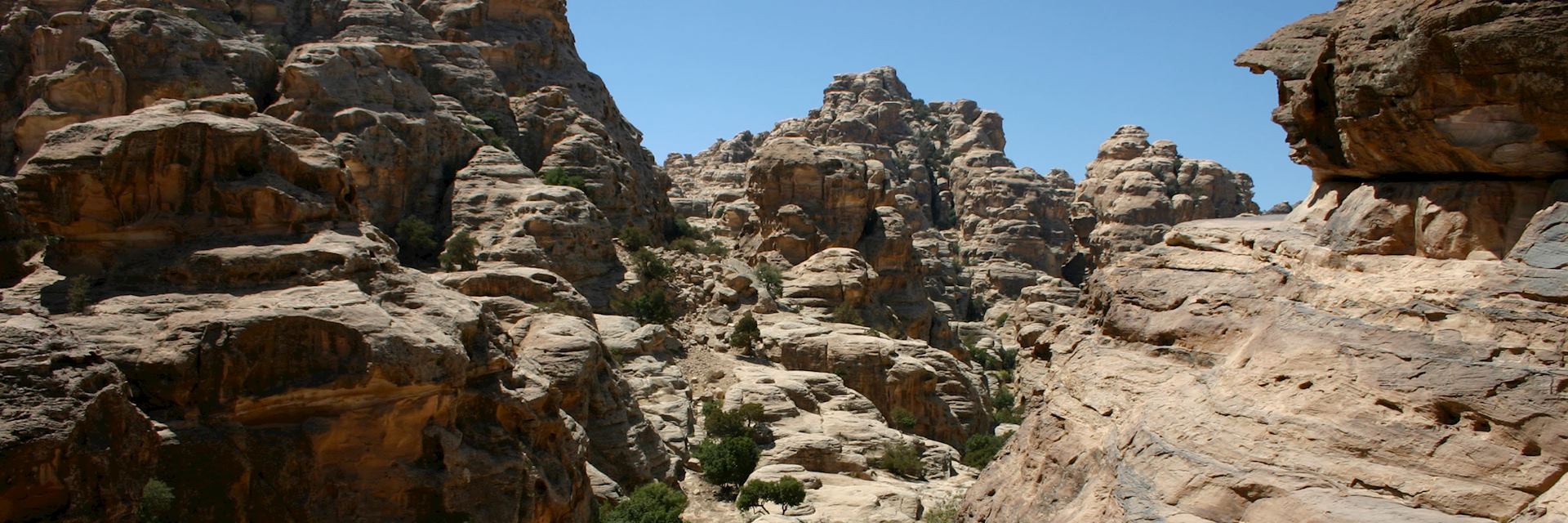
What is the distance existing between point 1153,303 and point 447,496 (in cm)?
1596

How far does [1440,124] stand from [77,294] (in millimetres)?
24029

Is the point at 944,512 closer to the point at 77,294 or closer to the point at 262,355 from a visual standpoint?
the point at 262,355

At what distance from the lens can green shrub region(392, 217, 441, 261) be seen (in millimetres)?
48219

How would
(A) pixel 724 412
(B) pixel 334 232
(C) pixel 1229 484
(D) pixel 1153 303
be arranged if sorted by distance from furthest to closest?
(A) pixel 724 412 < (B) pixel 334 232 < (D) pixel 1153 303 < (C) pixel 1229 484

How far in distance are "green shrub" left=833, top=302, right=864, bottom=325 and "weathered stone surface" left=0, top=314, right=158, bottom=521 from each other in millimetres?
42184

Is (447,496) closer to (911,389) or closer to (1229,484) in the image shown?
(1229,484)

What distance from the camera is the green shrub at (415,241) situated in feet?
158

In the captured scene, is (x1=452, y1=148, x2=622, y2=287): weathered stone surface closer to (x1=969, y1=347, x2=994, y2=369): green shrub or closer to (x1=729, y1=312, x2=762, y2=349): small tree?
(x1=729, y1=312, x2=762, y2=349): small tree

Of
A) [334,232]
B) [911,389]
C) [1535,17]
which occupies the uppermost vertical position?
A: [1535,17]

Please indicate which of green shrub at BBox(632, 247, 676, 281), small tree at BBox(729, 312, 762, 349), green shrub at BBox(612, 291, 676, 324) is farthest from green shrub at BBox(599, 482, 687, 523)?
green shrub at BBox(632, 247, 676, 281)

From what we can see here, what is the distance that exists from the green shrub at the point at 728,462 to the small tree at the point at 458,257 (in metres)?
13.5

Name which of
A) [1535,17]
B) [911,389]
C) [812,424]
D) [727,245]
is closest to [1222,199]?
[727,245]

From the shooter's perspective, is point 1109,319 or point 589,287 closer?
point 1109,319

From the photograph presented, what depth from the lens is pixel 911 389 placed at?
5216 centimetres
